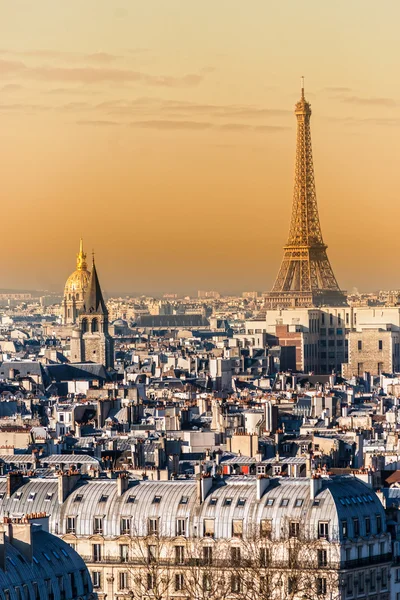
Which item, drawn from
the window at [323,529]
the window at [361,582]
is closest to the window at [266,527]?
the window at [323,529]

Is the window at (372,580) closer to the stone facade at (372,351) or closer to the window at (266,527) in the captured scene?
the window at (266,527)

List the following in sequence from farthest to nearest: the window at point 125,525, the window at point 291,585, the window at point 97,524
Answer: the window at point 97,524
the window at point 125,525
the window at point 291,585

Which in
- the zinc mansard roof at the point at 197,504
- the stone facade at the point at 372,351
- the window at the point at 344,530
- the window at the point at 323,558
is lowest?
the window at the point at 323,558

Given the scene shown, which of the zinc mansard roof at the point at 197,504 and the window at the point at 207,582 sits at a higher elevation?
the zinc mansard roof at the point at 197,504

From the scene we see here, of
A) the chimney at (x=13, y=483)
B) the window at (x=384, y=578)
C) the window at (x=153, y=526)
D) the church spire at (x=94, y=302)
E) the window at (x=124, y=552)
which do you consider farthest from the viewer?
the church spire at (x=94, y=302)

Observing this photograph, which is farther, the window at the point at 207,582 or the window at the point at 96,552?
the window at the point at 96,552

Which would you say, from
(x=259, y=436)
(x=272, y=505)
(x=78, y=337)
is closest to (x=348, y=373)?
(x=78, y=337)

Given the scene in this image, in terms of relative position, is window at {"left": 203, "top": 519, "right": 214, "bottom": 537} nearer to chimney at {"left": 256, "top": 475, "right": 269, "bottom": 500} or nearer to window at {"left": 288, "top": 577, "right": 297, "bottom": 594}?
chimney at {"left": 256, "top": 475, "right": 269, "bottom": 500}

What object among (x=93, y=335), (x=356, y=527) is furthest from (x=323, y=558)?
(x=93, y=335)
